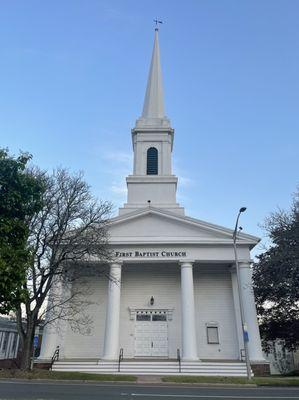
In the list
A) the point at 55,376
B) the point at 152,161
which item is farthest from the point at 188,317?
the point at 152,161

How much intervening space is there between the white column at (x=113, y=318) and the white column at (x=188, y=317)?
14.6 feet

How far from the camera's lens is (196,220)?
95.5 ft

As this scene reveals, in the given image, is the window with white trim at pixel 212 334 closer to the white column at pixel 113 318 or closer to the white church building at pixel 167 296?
the white church building at pixel 167 296

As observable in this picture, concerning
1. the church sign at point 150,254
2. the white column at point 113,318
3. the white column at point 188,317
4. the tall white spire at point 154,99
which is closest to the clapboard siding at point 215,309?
the white column at point 188,317

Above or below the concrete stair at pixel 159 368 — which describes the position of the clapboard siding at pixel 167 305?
above

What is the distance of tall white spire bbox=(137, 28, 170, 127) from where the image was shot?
40.0 metres

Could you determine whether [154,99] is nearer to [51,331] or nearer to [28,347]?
[51,331]

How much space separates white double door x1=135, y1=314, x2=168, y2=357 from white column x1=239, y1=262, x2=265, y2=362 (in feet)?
20.7

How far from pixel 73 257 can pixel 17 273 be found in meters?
13.3

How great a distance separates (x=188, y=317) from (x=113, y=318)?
5045 millimetres

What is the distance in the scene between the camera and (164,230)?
2916 centimetres

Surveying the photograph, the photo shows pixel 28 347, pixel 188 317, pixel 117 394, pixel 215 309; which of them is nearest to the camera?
pixel 117 394

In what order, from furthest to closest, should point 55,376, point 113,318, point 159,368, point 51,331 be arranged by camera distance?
point 51,331 → point 113,318 → point 159,368 → point 55,376

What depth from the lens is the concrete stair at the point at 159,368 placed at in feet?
74.7
